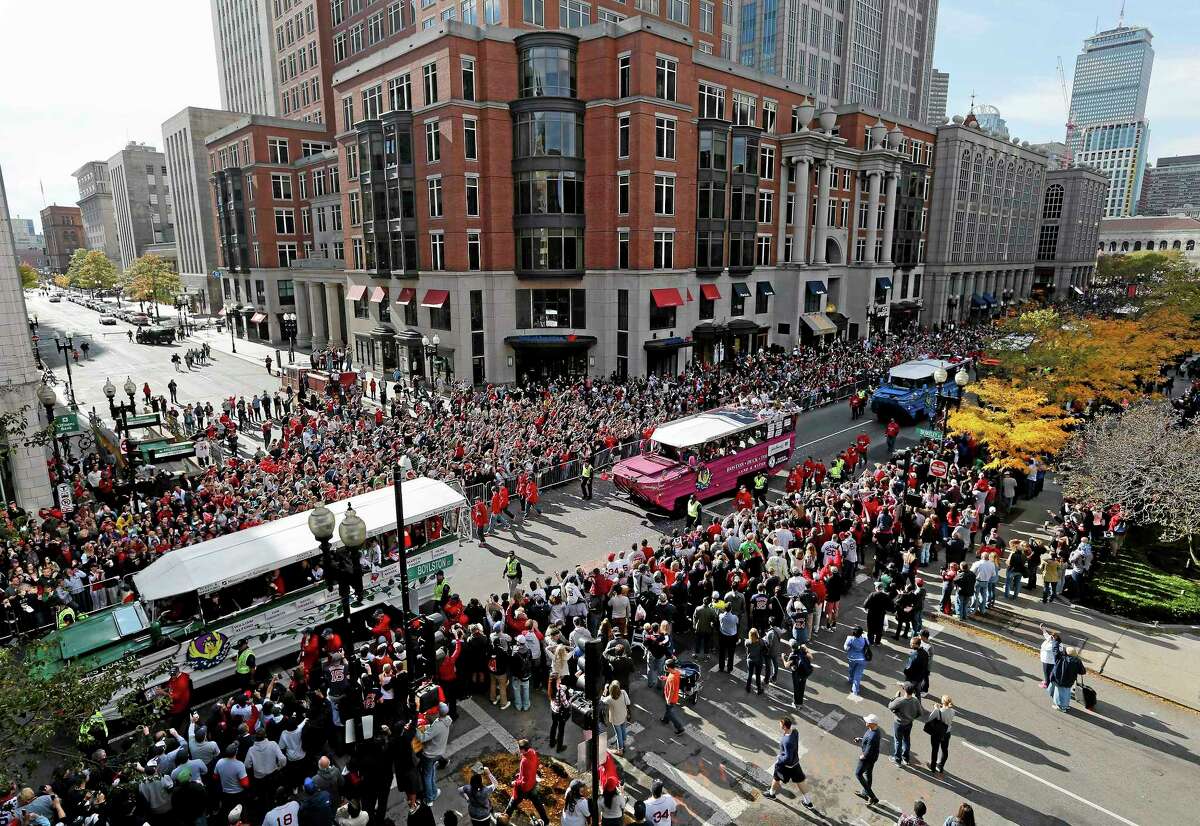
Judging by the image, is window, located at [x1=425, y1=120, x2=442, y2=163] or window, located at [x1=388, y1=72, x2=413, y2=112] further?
window, located at [x1=388, y1=72, x2=413, y2=112]

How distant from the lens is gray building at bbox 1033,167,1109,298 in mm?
96750

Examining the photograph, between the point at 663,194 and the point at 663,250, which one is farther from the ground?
the point at 663,194

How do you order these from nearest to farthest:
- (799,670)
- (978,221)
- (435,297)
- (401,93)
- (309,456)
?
Result: (799,670) → (309,456) → (435,297) → (401,93) → (978,221)

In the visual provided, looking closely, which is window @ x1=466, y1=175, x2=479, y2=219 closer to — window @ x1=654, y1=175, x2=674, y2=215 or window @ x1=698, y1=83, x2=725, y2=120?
window @ x1=654, y1=175, x2=674, y2=215

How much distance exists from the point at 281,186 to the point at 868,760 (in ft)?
235

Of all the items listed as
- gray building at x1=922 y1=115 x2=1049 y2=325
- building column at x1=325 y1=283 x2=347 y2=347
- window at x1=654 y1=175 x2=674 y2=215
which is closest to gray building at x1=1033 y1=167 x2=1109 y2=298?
gray building at x1=922 y1=115 x2=1049 y2=325

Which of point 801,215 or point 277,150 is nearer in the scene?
point 801,215

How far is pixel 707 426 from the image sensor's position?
961 inches

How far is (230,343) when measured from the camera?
231ft

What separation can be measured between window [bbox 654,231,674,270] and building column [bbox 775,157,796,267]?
14.3m

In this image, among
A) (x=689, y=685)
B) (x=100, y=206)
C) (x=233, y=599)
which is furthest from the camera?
(x=100, y=206)

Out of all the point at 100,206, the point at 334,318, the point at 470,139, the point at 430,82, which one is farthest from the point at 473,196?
the point at 100,206

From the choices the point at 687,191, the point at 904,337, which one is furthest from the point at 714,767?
the point at 904,337

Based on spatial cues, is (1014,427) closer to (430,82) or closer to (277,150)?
(430,82)
